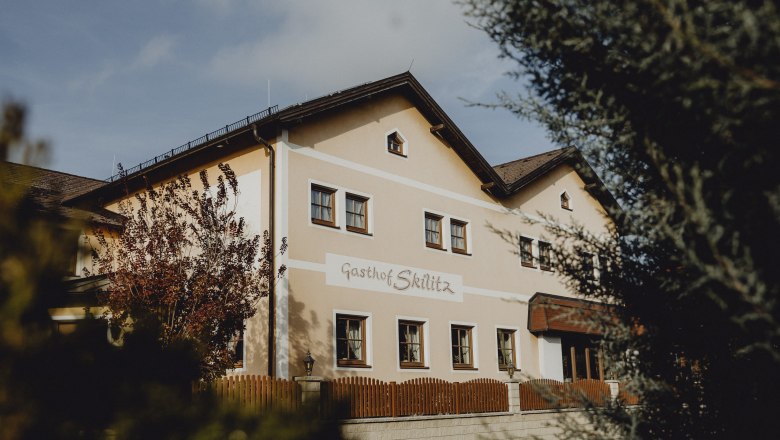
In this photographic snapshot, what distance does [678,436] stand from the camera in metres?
5.20

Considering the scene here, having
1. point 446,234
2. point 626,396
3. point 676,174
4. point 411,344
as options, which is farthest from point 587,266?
point 446,234

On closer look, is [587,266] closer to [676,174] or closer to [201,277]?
[676,174]

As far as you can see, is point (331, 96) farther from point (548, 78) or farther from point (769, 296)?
point (769, 296)

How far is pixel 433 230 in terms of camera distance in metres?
19.1

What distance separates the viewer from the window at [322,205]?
16094 millimetres

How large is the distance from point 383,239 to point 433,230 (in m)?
2.24

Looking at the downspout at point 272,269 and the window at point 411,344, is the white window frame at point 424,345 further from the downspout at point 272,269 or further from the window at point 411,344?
the downspout at point 272,269

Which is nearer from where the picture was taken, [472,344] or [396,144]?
[396,144]

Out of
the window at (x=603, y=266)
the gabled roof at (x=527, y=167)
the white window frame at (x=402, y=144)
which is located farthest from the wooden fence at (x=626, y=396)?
the gabled roof at (x=527, y=167)

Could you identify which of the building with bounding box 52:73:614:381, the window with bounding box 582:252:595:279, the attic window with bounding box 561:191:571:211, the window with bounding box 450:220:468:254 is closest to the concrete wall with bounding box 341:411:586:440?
the building with bounding box 52:73:614:381

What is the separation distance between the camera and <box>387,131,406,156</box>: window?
18.5 m

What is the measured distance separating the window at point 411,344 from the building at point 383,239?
0.04 m

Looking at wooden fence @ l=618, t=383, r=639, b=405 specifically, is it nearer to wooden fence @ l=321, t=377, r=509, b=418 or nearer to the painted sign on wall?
wooden fence @ l=321, t=377, r=509, b=418

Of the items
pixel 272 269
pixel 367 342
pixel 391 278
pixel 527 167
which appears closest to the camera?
pixel 272 269
